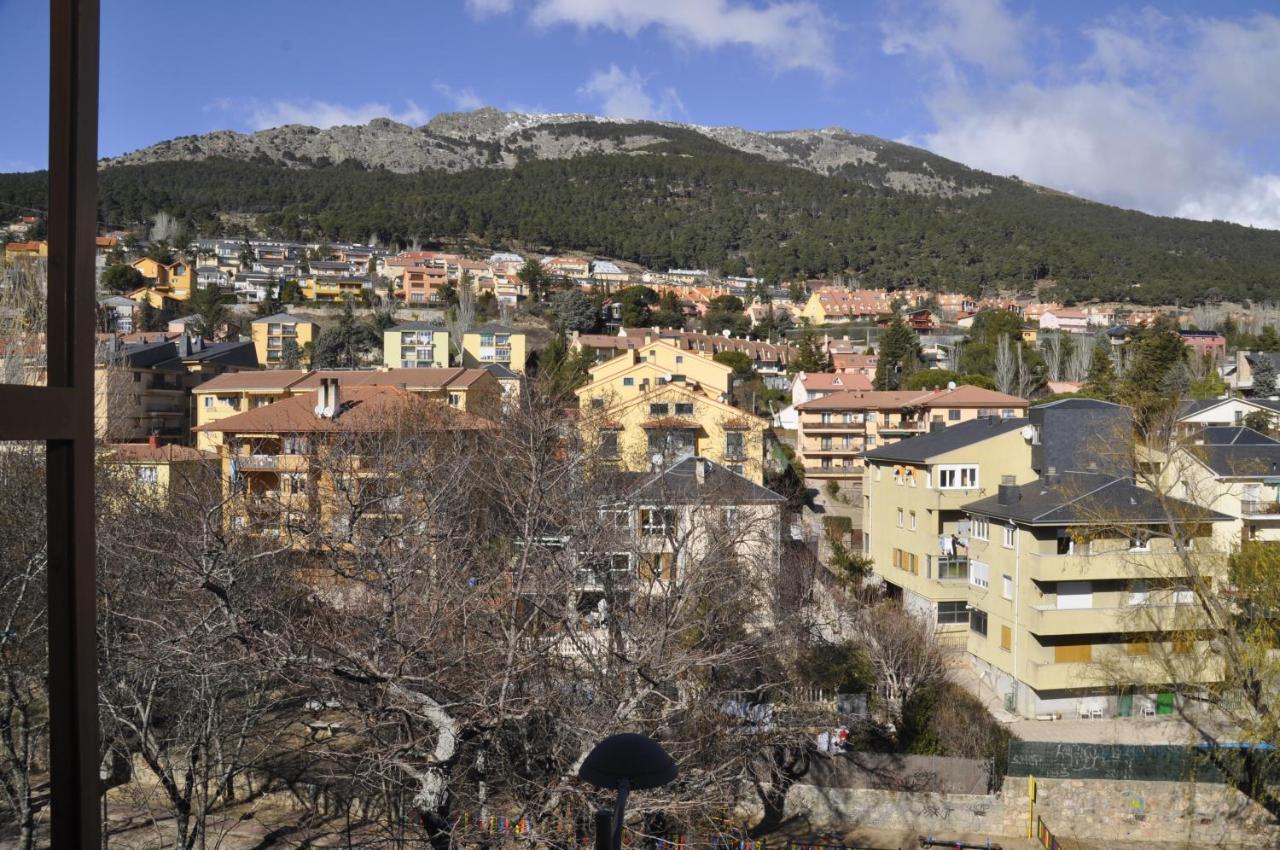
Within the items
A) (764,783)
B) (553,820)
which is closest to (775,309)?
(764,783)

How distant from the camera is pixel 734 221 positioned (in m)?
107

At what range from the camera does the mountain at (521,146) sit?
118m

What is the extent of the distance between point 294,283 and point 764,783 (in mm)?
54505

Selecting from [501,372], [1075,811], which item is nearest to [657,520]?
[1075,811]

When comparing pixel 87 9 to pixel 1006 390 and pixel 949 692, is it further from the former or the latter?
pixel 1006 390

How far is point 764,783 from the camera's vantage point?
42.5ft

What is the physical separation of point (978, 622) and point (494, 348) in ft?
93.7

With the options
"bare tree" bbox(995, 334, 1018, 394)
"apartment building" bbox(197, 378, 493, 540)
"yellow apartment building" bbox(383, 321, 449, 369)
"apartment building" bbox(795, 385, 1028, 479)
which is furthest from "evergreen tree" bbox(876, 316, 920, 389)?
"apartment building" bbox(197, 378, 493, 540)

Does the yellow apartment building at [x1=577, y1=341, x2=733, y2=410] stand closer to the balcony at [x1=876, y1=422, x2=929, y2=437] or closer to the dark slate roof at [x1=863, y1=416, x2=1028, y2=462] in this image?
the balcony at [x1=876, y1=422, x2=929, y2=437]

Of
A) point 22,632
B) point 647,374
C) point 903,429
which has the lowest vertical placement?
point 903,429

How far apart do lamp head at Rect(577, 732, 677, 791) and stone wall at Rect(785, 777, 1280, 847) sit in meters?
11.6

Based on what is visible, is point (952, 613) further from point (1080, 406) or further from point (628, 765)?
point (628, 765)

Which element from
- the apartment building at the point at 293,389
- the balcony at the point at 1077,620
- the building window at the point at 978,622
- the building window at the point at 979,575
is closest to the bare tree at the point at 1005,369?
the apartment building at the point at 293,389

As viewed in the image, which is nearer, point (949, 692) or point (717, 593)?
point (717, 593)
